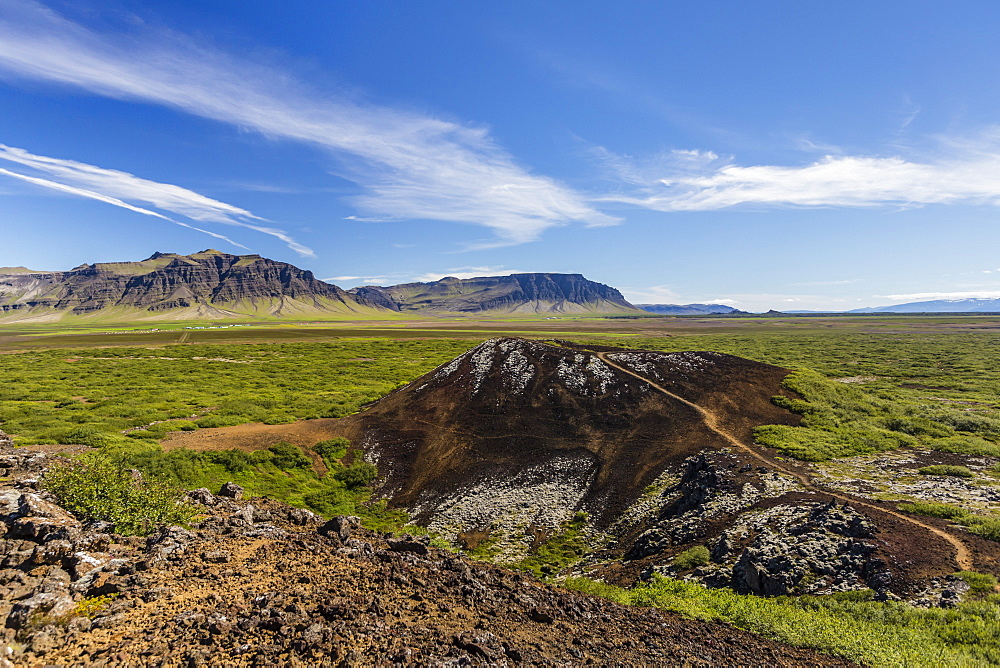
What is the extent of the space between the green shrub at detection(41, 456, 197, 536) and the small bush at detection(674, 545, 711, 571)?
17.5m

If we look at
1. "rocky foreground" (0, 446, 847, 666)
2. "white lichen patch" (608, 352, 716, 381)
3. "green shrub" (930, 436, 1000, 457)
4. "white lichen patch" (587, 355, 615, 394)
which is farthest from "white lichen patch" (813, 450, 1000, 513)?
"white lichen patch" (587, 355, 615, 394)

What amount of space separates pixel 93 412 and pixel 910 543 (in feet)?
174

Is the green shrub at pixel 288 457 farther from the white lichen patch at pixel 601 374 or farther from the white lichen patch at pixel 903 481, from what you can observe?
the white lichen patch at pixel 903 481

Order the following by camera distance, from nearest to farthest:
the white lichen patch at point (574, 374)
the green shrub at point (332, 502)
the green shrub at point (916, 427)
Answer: the green shrub at point (332, 502)
the green shrub at point (916, 427)
the white lichen patch at point (574, 374)

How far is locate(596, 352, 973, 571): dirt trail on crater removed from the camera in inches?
517

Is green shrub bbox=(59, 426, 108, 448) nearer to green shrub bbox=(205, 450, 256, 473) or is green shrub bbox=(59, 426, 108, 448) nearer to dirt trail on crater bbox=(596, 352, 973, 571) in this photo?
green shrub bbox=(205, 450, 256, 473)

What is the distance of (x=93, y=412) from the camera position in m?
34.7

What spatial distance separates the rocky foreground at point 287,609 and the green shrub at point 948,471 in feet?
54.7

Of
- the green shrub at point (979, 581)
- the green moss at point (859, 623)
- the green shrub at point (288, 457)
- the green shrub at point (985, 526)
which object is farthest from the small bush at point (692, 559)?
the green shrub at point (288, 457)

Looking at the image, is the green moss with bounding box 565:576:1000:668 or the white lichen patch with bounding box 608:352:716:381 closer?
the green moss with bounding box 565:576:1000:668

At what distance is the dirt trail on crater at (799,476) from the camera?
13.1m

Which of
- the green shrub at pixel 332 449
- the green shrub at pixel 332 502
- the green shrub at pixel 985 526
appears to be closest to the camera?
the green shrub at pixel 985 526

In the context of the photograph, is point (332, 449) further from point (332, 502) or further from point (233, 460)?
point (332, 502)

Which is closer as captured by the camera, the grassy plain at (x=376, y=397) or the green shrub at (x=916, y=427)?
the grassy plain at (x=376, y=397)
